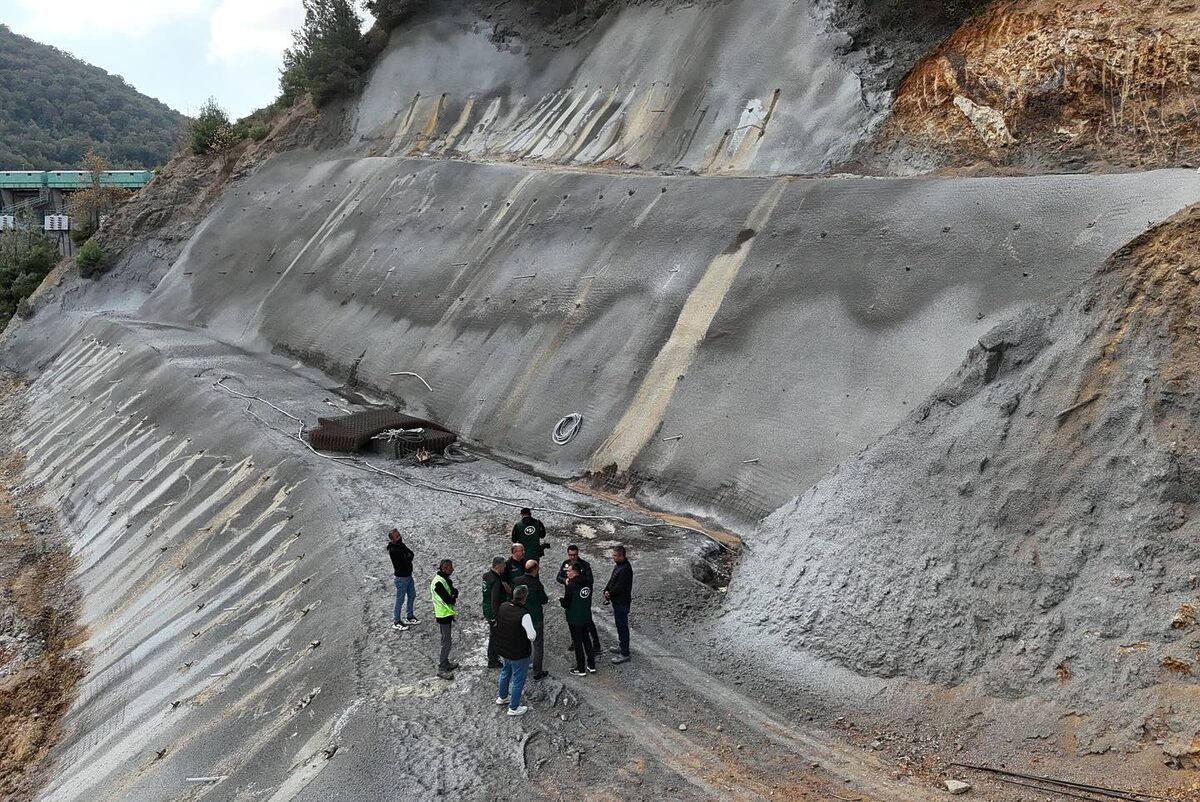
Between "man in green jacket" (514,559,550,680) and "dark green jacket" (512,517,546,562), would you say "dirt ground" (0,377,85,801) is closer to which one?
"dark green jacket" (512,517,546,562)

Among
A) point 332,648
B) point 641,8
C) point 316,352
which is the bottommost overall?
point 332,648

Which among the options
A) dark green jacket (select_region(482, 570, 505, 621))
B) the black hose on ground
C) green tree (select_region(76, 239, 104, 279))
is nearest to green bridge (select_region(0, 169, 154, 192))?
green tree (select_region(76, 239, 104, 279))

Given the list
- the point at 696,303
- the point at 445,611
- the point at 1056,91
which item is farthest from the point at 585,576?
the point at 1056,91

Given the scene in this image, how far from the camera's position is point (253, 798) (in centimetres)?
1016

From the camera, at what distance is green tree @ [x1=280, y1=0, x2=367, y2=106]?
4128 centimetres

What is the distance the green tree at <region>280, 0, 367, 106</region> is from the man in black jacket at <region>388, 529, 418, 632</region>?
34.1 metres

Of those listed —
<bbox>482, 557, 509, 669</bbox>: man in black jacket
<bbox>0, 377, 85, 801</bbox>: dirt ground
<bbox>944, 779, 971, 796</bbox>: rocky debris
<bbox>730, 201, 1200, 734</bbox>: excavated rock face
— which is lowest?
<bbox>0, 377, 85, 801</bbox>: dirt ground

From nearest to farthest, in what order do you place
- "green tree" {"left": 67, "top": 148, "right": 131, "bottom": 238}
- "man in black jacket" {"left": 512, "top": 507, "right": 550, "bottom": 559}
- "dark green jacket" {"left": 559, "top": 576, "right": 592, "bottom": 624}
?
"dark green jacket" {"left": 559, "top": 576, "right": 592, "bottom": 624}, "man in black jacket" {"left": 512, "top": 507, "right": 550, "bottom": 559}, "green tree" {"left": 67, "top": 148, "right": 131, "bottom": 238}

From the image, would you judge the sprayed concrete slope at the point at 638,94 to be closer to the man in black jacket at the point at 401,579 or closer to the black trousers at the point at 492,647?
the man in black jacket at the point at 401,579

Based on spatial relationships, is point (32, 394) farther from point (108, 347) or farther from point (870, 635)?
point (870, 635)

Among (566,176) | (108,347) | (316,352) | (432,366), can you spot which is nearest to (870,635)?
(432,366)

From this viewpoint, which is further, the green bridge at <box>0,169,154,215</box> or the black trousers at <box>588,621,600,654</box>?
the green bridge at <box>0,169,154,215</box>

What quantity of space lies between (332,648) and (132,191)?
42202mm

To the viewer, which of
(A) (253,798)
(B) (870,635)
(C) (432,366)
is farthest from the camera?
(C) (432,366)
